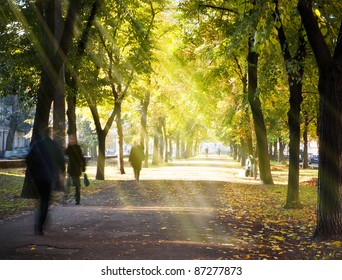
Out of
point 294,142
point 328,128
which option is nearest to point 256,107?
point 294,142

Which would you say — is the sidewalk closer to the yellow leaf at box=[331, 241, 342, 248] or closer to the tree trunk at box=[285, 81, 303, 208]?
the yellow leaf at box=[331, 241, 342, 248]

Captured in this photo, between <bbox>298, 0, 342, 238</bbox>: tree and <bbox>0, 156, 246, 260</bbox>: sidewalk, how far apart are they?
6.65 ft

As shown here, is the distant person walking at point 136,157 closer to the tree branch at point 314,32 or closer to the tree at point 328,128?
the tree at point 328,128

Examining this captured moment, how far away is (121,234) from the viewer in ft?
27.1

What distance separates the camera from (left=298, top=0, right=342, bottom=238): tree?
7.85m

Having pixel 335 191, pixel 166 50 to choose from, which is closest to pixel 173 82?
pixel 166 50

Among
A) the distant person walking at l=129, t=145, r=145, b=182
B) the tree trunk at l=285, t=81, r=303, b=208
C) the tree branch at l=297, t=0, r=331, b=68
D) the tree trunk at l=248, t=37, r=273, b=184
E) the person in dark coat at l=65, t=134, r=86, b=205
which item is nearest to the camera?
the tree branch at l=297, t=0, r=331, b=68

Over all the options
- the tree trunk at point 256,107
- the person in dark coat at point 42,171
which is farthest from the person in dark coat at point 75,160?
the tree trunk at point 256,107

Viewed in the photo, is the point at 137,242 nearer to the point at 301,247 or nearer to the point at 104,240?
the point at 104,240

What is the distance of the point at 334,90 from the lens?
7.86 m

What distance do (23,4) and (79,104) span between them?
7.20 meters

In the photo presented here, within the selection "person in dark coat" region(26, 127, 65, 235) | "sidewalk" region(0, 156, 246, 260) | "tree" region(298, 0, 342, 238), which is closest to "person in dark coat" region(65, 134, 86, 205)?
"sidewalk" region(0, 156, 246, 260)

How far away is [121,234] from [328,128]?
4485 millimetres

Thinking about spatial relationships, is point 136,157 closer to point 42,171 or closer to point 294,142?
point 294,142
